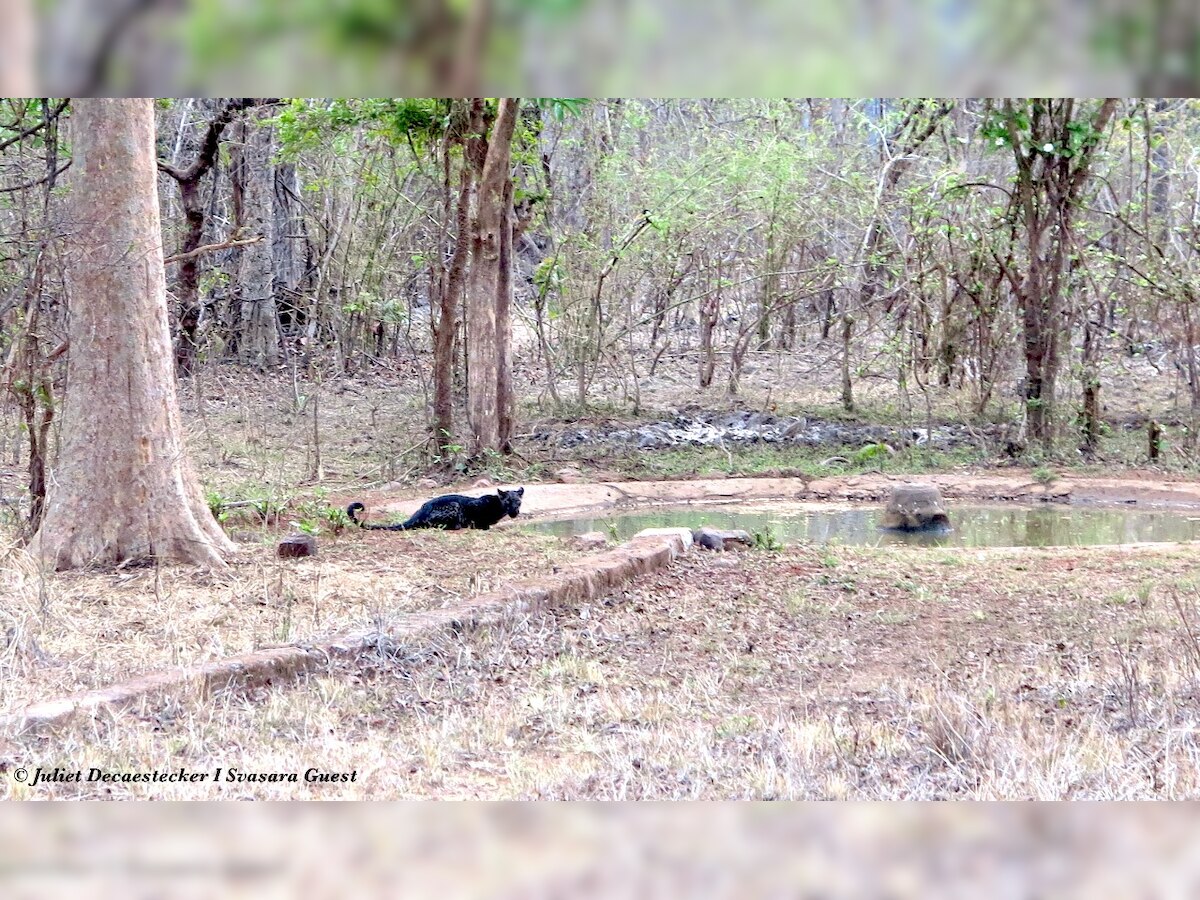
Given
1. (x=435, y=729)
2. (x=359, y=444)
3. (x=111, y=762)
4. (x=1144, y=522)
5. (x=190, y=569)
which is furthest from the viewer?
(x=359, y=444)

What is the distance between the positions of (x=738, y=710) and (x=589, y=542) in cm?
463

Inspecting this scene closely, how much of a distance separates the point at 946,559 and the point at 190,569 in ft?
18.9

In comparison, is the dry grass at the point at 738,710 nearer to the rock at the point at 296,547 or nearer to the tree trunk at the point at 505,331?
the rock at the point at 296,547

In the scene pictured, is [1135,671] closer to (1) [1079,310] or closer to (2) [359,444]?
(1) [1079,310]

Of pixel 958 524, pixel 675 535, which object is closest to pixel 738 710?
pixel 675 535

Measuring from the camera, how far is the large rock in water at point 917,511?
12039mm

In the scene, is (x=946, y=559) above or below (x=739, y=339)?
below

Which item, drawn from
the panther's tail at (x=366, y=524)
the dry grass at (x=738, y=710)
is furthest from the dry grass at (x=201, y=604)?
the panther's tail at (x=366, y=524)

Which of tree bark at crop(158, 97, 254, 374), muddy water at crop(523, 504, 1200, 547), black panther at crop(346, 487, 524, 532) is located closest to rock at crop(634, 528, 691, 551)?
muddy water at crop(523, 504, 1200, 547)

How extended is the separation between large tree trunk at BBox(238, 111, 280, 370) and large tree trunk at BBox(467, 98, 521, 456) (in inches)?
319
